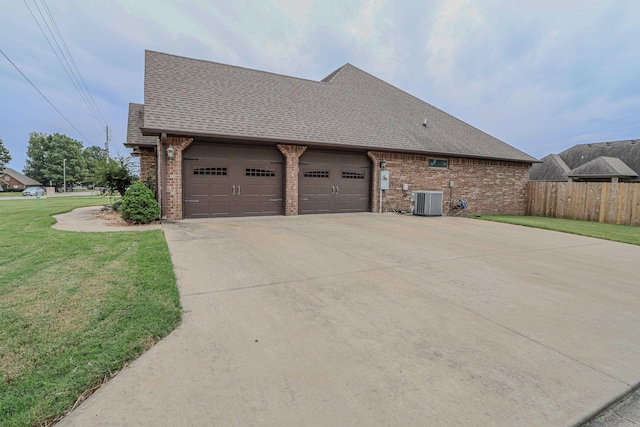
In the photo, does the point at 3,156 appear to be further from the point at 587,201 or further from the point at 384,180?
the point at 587,201

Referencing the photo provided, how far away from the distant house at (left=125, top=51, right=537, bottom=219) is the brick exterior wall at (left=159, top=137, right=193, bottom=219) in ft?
0.11

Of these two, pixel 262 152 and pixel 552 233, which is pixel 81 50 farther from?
pixel 552 233

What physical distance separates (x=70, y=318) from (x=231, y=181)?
838cm

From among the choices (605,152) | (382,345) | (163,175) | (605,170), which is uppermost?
(605,152)

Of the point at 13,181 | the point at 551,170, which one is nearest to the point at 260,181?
the point at 551,170

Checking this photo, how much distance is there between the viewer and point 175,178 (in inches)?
402

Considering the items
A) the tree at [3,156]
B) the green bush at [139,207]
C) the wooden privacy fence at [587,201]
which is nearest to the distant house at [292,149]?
the green bush at [139,207]

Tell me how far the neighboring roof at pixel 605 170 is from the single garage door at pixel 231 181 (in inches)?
1032

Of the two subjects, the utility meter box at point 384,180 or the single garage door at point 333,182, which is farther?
the utility meter box at point 384,180

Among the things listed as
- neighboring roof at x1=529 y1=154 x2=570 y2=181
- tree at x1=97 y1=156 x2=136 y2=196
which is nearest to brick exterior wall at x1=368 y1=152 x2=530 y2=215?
tree at x1=97 y1=156 x2=136 y2=196

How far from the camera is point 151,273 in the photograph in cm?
456

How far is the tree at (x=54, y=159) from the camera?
6091 centimetres

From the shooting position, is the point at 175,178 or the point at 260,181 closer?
the point at 175,178

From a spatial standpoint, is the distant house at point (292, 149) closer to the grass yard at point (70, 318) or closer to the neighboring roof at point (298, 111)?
the neighboring roof at point (298, 111)
